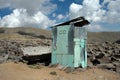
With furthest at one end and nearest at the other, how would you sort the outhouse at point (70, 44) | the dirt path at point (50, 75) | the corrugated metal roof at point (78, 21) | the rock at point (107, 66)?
1. the corrugated metal roof at point (78, 21)
2. the outhouse at point (70, 44)
3. the rock at point (107, 66)
4. the dirt path at point (50, 75)

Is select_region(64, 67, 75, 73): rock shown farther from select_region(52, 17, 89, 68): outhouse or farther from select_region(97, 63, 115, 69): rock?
select_region(97, 63, 115, 69): rock

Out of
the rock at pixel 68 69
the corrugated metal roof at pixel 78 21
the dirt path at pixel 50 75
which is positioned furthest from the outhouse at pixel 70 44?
the dirt path at pixel 50 75

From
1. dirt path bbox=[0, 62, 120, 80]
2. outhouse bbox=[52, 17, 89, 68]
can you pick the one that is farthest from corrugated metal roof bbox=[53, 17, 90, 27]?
dirt path bbox=[0, 62, 120, 80]

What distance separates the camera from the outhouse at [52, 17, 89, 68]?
15.7 metres

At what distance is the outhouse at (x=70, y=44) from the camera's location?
15.7 m

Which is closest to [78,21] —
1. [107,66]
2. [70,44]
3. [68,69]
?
[70,44]

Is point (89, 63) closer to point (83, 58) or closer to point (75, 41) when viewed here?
point (83, 58)

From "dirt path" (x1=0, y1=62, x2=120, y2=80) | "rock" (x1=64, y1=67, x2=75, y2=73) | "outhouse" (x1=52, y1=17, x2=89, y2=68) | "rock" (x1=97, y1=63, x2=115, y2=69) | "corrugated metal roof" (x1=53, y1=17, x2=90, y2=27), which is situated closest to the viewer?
"dirt path" (x1=0, y1=62, x2=120, y2=80)

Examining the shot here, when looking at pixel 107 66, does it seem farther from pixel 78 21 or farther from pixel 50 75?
pixel 50 75

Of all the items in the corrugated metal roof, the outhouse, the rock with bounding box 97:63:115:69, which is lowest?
the rock with bounding box 97:63:115:69

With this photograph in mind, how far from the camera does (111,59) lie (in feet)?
56.3

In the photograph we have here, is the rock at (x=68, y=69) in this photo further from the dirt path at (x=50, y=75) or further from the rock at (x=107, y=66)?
the rock at (x=107, y=66)

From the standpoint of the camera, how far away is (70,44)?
15852 millimetres

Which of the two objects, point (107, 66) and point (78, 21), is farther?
point (78, 21)
